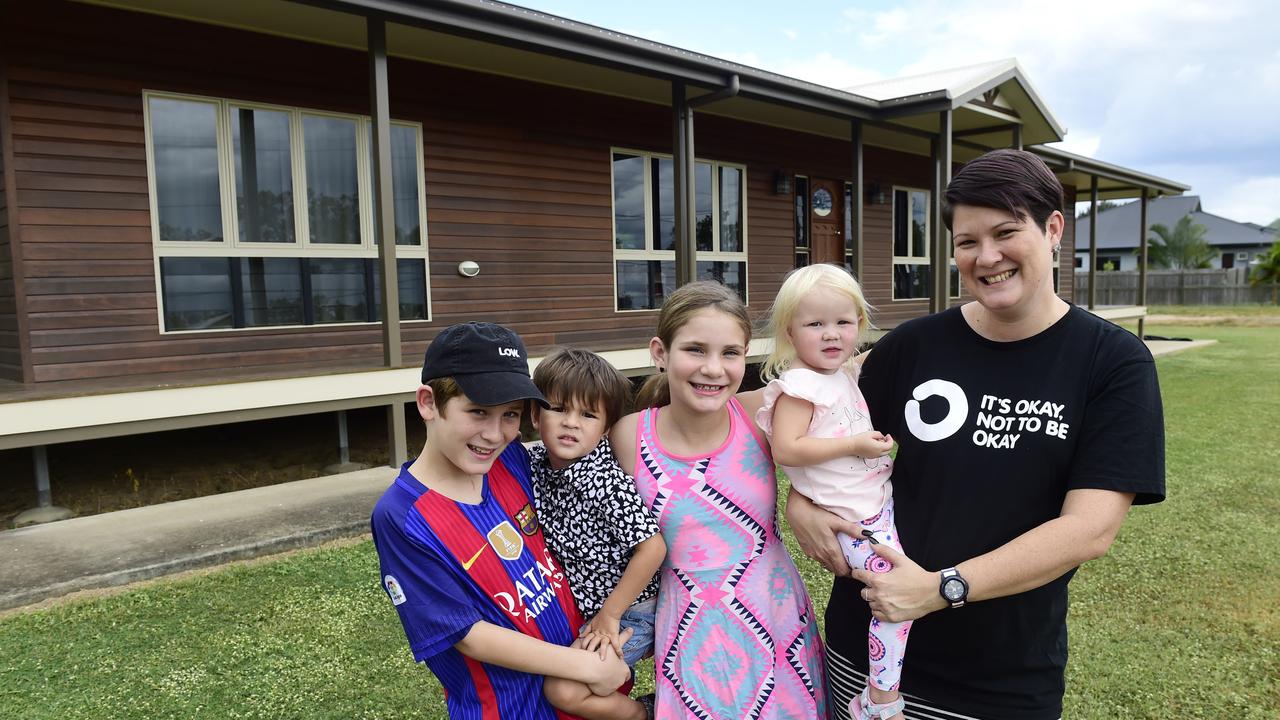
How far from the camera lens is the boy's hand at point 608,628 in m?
1.71

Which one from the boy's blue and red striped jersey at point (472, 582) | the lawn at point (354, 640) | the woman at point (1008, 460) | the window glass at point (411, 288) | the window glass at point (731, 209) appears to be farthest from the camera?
the window glass at point (731, 209)

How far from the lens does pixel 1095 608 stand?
12.1 ft

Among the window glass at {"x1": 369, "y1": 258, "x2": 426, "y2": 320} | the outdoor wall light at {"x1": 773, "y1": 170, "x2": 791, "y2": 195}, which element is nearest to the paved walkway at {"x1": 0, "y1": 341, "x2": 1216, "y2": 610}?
the window glass at {"x1": 369, "y1": 258, "x2": 426, "y2": 320}

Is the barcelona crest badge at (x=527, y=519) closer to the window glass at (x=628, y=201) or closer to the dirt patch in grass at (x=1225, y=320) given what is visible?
the window glass at (x=628, y=201)

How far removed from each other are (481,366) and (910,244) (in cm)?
1274

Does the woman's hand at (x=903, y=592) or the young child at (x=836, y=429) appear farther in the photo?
the young child at (x=836, y=429)

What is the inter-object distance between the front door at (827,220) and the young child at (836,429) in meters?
9.77

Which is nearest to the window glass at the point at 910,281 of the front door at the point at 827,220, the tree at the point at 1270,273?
the front door at the point at 827,220

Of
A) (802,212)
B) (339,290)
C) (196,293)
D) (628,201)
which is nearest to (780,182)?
(802,212)

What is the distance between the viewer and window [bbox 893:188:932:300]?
13.0 meters

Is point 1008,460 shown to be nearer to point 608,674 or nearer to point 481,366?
point 608,674

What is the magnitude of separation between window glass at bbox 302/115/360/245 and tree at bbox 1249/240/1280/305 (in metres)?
40.6

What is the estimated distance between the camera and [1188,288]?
36.0m

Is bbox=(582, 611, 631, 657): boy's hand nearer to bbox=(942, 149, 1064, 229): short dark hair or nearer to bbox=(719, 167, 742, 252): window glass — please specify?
bbox=(942, 149, 1064, 229): short dark hair
